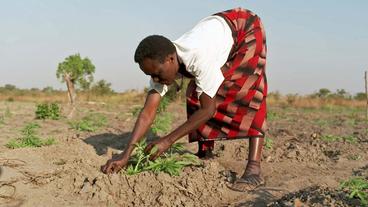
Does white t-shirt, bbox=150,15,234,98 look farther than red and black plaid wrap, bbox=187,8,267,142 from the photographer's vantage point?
No

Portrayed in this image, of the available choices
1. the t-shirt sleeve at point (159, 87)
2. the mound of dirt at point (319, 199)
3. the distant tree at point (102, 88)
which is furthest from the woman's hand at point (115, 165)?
the distant tree at point (102, 88)

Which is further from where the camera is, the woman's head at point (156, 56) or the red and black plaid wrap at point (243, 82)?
the red and black plaid wrap at point (243, 82)

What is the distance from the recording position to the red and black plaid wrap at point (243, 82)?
3.88m

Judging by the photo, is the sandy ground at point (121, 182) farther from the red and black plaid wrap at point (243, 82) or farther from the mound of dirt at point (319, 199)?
the red and black plaid wrap at point (243, 82)

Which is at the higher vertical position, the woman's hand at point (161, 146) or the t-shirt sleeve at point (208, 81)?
the t-shirt sleeve at point (208, 81)

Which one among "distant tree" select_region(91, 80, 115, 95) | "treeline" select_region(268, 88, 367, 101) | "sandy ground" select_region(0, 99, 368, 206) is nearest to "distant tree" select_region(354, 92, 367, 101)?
"treeline" select_region(268, 88, 367, 101)

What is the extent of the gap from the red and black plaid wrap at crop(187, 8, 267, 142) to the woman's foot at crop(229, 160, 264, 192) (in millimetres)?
277

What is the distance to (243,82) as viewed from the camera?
3941 millimetres

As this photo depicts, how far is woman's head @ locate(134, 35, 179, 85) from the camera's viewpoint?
3.26 metres

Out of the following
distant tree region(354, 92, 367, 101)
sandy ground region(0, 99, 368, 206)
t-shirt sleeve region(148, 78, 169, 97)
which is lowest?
sandy ground region(0, 99, 368, 206)

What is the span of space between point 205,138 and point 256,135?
1.71 feet

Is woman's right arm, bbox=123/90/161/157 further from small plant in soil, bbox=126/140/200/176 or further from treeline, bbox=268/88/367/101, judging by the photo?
treeline, bbox=268/88/367/101

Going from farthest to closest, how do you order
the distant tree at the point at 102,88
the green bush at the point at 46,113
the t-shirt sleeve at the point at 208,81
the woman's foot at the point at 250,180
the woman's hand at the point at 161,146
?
the distant tree at the point at 102,88
the green bush at the point at 46,113
the woman's foot at the point at 250,180
the woman's hand at the point at 161,146
the t-shirt sleeve at the point at 208,81

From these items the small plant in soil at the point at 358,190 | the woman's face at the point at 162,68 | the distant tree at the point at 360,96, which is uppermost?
the distant tree at the point at 360,96
